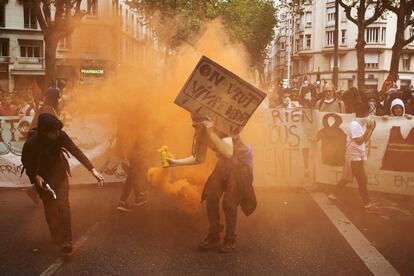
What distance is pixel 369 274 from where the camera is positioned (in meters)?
4.74

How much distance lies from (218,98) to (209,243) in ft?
4.89

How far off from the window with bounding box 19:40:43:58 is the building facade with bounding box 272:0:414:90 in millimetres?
27946

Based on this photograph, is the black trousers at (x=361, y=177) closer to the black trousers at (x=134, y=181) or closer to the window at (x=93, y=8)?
the black trousers at (x=134, y=181)

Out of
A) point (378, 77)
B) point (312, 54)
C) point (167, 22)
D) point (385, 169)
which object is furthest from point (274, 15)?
point (385, 169)

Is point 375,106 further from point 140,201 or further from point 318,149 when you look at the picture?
point 140,201

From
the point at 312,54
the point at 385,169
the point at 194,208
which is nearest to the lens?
the point at 194,208

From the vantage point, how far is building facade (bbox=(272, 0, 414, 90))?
204ft

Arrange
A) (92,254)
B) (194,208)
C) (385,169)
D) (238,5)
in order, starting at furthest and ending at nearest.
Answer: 1. (238,5)
2. (385,169)
3. (194,208)
4. (92,254)

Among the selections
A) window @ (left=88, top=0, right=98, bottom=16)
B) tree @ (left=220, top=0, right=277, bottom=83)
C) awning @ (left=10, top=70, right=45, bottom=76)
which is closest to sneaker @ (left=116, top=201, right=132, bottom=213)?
window @ (left=88, top=0, right=98, bottom=16)

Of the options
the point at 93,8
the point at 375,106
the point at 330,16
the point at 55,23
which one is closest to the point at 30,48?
the point at 55,23

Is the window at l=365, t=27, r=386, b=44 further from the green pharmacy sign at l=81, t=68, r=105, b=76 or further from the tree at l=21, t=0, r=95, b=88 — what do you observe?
the green pharmacy sign at l=81, t=68, r=105, b=76

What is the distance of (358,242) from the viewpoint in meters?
5.77

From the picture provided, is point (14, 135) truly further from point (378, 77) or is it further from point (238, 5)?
point (378, 77)

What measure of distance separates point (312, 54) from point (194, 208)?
63.4 metres
